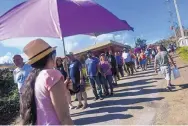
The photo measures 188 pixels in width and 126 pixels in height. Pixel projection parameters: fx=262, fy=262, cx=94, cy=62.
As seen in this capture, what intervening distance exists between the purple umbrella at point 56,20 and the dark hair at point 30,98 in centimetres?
56

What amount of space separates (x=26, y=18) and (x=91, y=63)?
6247 millimetres

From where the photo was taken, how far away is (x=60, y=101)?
238 centimetres

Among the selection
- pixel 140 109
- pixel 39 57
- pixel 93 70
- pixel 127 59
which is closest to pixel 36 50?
pixel 39 57

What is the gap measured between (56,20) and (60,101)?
45.9 inches

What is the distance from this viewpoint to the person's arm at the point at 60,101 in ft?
7.76

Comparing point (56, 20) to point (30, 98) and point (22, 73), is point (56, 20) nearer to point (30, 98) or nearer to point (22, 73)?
point (30, 98)

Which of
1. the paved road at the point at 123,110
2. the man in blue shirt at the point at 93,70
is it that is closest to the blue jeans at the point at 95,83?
the man in blue shirt at the point at 93,70

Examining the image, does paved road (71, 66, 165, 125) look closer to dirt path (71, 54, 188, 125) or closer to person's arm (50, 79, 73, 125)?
dirt path (71, 54, 188, 125)

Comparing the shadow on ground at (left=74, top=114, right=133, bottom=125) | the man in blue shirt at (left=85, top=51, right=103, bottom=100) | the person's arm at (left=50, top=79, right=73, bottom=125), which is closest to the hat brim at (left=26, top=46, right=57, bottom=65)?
the person's arm at (left=50, top=79, right=73, bottom=125)

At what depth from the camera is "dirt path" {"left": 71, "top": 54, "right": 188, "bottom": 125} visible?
667cm

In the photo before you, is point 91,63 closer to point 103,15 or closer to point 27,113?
point 103,15

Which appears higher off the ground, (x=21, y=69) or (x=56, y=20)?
(x=56, y=20)

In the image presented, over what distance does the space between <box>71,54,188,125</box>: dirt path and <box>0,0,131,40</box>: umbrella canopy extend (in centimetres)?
359

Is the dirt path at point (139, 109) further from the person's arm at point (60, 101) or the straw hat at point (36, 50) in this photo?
the straw hat at point (36, 50)
